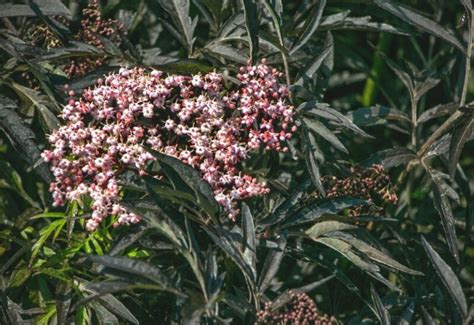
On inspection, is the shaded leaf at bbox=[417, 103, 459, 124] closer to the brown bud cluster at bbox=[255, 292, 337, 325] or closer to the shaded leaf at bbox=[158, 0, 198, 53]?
the shaded leaf at bbox=[158, 0, 198, 53]

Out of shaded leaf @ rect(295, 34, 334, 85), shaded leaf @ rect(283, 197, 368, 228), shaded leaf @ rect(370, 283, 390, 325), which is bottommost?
shaded leaf @ rect(370, 283, 390, 325)

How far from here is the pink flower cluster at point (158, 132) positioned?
2090 millimetres

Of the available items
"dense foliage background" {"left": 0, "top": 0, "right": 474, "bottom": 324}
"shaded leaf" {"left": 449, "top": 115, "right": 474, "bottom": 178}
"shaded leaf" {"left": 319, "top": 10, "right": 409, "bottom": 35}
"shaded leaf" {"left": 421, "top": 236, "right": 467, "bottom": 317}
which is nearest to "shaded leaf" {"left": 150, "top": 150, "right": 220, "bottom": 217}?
"dense foliage background" {"left": 0, "top": 0, "right": 474, "bottom": 324}

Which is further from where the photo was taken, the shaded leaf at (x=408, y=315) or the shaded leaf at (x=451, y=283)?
the shaded leaf at (x=408, y=315)

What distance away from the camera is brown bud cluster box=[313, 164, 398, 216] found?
2.29m

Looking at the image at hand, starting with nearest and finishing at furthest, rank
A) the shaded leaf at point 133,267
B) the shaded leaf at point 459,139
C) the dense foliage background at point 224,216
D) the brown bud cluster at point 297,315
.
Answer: the shaded leaf at point 133,267
the brown bud cluster at point 297,315
the dense foliage background at point 224,216
the shaded leaf at point 459,139

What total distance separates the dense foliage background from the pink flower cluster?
61 mm

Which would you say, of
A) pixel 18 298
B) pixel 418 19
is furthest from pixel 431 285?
pixel 18 298

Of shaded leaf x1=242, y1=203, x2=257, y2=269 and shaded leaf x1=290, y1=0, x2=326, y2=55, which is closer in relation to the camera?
shaded leaf x1=242, y1=203, x2=257, y2=269

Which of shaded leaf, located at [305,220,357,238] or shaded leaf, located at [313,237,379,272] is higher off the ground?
shaded leaf, located at [305,220,357,238]

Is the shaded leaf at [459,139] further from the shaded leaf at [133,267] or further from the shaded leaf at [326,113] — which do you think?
the shaded leaf at [133,267]

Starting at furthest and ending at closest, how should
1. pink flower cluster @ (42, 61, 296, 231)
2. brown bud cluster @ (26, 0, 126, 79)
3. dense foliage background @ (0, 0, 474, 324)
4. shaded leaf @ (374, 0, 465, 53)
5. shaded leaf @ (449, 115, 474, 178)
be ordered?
brown bud cluster @ (26, 0, 126, 79) < shaded leaf @ (374, 0, 465, 53) < shaded leaf @ (449, 115, 474, 178) < pink flower cluster @ (42, 61, 296, 231) < dense foliage background @ (0, 0, 474, 324)

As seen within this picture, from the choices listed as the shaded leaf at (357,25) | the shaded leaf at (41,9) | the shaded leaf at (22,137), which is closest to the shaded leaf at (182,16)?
the shaded leaf at (41,9)

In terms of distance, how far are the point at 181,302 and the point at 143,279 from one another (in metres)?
0.42
